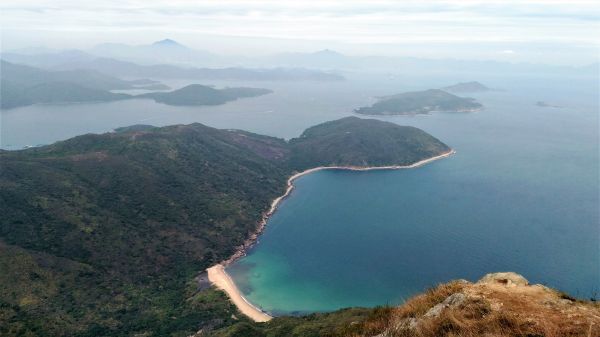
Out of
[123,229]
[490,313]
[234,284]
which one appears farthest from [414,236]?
[490,313]

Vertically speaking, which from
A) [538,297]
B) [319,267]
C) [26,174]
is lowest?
[319,267]

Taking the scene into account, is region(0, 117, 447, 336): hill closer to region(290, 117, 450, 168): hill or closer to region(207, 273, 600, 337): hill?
region(290, 117, 450, 168): hill

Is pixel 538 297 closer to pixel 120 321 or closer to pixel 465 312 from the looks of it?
pixel 465 312

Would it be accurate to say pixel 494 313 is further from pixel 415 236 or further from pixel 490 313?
pixel 415 236

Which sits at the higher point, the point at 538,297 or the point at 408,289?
the point at 538,297

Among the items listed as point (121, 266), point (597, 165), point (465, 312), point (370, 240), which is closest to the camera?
point (465, 312)

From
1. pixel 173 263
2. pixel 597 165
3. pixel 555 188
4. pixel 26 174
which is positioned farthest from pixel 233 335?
pixel 597 165
